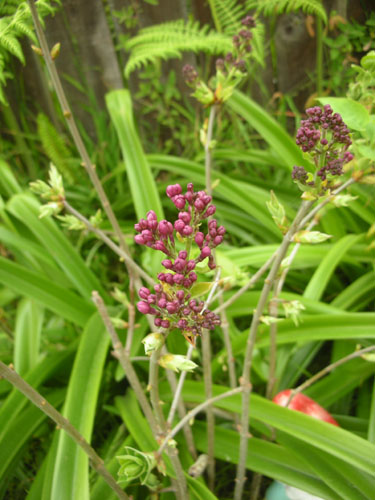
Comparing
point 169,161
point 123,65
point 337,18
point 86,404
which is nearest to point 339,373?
point 86,404

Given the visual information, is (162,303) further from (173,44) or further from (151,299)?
(173,44)

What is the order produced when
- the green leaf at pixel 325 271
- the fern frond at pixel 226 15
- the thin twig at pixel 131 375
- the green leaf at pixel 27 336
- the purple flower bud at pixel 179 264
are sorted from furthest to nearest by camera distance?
the fern frond at pixel 226 15
the green leaf at pixel 27 336
the green leaf at pixel 325 271
the thin twig at pixel 131 375
the purple flower bud at pixel 179 264

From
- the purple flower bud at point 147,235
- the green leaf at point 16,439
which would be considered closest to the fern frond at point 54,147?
the green leaf at point 16,439

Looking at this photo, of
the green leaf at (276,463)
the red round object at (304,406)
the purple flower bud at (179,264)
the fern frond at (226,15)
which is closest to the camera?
the purple flower bud at (179,264)

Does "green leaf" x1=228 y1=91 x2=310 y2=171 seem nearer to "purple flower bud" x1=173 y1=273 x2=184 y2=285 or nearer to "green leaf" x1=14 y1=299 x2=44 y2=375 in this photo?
"green leaf" x1=14 y1=299 x2=44 y2=375

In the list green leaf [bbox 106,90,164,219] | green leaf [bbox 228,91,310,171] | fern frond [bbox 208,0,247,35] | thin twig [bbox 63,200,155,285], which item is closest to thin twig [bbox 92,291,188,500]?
thin twig [bbox 63,200,155,285]

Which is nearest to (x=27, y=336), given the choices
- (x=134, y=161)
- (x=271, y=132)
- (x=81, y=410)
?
(x=81, y=410)

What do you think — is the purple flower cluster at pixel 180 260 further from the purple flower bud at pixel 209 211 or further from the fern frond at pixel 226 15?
the fern frond at pixel 226 15
